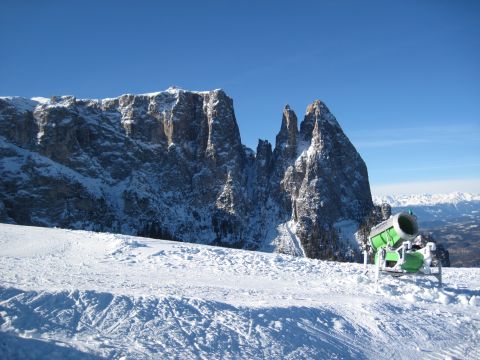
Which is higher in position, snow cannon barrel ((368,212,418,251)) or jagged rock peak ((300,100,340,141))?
jagged rock peak ((300,100,340,141))

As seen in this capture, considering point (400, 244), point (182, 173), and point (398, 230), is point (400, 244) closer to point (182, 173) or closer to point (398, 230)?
point (398, 230)

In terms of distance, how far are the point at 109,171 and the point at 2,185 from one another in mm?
42288

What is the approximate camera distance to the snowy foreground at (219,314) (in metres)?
8.87

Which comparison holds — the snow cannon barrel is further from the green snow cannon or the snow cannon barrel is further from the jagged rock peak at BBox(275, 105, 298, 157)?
the jagged rock peak at BBox(275, 105, 298, 157)

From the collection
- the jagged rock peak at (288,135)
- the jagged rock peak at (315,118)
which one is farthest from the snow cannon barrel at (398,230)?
the jagged rock peak at (315,118)

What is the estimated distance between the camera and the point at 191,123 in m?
180

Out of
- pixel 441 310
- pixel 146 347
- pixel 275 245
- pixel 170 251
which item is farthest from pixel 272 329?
pixel 275 245

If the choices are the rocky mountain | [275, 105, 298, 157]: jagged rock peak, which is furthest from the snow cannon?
[275, 105, 298, 157]: jagged rock peak

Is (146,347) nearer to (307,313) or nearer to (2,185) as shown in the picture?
(307,313)

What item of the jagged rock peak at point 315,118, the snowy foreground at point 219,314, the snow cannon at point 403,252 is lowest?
the snowy foreground at point 219,314

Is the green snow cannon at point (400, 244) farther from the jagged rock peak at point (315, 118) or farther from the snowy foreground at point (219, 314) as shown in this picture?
the jagged rock peak at point (315, 118)

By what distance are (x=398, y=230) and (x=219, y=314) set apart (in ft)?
33.2

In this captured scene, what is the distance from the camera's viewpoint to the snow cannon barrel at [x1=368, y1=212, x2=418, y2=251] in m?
17.3

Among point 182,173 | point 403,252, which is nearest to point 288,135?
point 182,173
